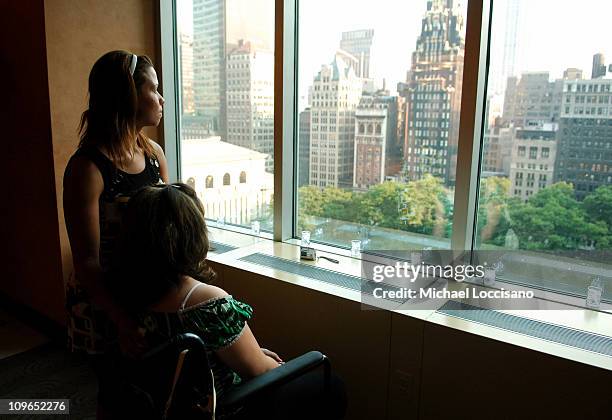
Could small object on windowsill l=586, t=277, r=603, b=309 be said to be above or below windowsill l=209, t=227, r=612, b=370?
above

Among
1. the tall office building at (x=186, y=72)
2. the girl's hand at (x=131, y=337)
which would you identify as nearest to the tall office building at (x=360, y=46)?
the tall office building at (x=186, y=72)

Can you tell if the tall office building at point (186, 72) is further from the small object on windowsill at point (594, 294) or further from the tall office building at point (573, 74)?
the small object on windowsill at point (594, 294)

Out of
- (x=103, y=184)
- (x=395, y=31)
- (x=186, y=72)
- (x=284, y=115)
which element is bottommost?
(x=103, y=184)

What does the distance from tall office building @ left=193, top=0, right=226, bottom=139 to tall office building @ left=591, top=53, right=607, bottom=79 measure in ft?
6.45

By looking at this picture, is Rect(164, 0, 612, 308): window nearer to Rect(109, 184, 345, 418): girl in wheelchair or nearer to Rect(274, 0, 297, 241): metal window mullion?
Rect(274, 0, 297, 241): metal window mullion

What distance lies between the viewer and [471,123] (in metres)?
1.95

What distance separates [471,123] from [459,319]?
0.81m

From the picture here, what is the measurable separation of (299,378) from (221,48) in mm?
2139

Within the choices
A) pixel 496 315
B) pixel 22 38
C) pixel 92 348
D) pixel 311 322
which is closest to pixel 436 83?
pixel 496 315

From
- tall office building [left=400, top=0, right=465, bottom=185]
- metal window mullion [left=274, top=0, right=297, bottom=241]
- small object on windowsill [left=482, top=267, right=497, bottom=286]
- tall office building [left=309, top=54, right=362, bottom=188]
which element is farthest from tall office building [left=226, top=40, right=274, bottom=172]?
small object on windowsill [left=482, top=267, right=497, bottom=286]

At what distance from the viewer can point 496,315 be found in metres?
1.76

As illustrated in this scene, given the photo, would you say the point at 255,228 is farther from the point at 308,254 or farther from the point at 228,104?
the point at 228,104

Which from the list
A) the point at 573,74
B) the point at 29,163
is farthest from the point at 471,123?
the point at 29,163

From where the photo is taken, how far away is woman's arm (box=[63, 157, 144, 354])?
4.57 feet
